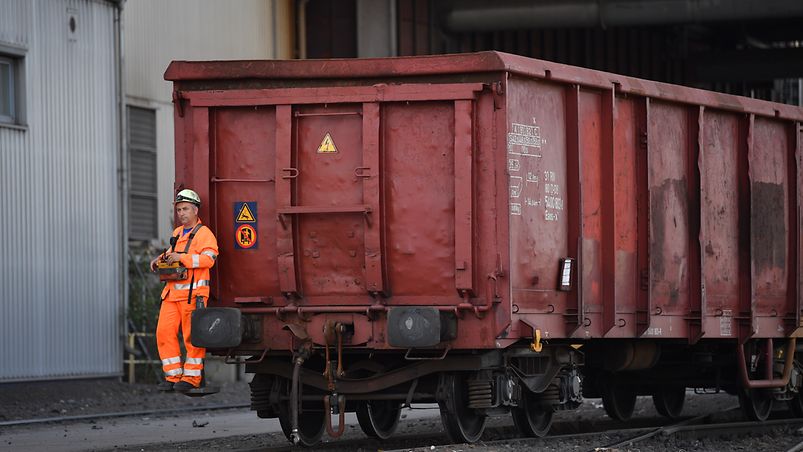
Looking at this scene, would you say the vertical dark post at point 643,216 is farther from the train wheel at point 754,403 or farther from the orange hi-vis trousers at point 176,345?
the orange hi-vis trousers at point 176,345

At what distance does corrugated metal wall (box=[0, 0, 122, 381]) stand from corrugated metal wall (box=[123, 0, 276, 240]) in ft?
3.46

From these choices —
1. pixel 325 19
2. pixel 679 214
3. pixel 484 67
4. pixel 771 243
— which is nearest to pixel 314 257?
pixel 484 67

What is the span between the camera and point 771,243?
14305mm

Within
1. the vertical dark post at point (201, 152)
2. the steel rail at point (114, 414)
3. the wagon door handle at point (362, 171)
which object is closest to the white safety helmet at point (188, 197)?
the vertical dark post at point (201, 152)

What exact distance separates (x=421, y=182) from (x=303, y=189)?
92cm

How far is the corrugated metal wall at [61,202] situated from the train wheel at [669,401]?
318 inches

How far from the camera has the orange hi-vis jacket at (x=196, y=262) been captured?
1081 cm

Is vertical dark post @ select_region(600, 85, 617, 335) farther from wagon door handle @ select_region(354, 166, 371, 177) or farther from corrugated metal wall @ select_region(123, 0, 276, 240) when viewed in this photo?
corrugated metal wall @ select_region(123, 0, 276, 240)

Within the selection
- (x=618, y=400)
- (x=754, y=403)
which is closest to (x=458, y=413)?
(x=618, y=400)

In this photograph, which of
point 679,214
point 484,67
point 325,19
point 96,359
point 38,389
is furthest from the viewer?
point 325,19

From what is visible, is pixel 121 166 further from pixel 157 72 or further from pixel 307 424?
pixel 307 424

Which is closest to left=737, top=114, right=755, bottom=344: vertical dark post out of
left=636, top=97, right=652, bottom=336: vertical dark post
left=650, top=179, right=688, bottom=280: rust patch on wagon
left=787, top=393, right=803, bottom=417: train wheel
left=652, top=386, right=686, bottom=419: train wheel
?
left=650, top=179, right=688, bottom=280: rust patch on wagon

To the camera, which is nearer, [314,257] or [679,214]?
[314,257]

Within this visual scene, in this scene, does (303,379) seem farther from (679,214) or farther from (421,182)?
(679,214)
